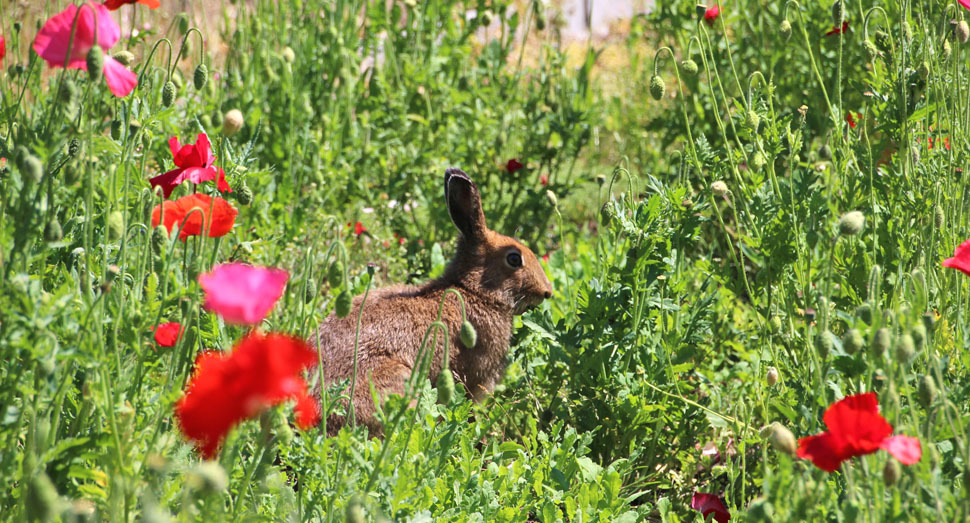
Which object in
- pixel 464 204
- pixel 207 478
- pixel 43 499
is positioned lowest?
pixel 464 204

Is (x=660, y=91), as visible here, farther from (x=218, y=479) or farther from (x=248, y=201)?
(x=218, y=479)

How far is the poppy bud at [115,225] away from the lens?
2.09 meters

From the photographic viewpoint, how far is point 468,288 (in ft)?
13.5

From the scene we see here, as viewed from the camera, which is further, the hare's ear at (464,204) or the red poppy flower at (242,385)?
the hare's ear at (464,204)

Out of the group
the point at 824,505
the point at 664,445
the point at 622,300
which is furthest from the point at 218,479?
the point at 664,445

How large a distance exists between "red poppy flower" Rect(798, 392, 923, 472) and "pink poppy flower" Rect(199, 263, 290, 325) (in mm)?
1023

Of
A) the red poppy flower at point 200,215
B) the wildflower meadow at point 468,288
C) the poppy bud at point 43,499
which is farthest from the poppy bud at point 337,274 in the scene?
the poppy bud at point 43,499

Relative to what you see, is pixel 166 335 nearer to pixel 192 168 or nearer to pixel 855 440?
pixel 192 168

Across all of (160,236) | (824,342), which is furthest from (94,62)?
(824,342)

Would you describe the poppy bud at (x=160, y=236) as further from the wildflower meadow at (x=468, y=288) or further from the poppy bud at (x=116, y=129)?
the poppy bud at (x=116, y=129)

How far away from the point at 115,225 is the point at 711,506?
191cm

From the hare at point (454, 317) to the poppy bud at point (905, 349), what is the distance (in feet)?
5.87

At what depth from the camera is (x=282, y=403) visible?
2.00 metres

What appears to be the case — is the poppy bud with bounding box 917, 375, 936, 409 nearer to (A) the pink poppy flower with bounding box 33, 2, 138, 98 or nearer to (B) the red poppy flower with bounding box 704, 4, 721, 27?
(A) the pink poppy flower with bounding box 33, 2, 138, 98
